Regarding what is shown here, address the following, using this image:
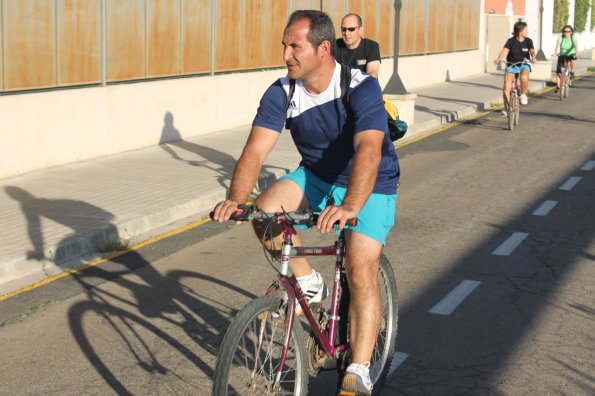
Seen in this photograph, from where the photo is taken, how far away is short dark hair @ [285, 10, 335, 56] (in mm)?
5137

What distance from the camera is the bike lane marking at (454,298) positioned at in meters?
7.58

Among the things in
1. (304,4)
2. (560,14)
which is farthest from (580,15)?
(304,4)

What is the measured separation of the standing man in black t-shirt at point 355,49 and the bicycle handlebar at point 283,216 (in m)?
7.88

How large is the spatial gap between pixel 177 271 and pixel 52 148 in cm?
574

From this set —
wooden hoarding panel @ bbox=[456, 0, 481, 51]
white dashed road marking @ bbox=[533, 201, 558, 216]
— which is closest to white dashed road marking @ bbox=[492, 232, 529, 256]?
white dashed road marking @ bbox=[533, 201, 558, 216]

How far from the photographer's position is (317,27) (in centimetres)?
514

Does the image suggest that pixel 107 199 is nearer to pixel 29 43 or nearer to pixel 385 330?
pixel 29 43

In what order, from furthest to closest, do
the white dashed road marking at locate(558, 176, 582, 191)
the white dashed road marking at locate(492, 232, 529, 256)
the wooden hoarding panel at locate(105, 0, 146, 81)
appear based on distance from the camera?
the wooden hoarding panel at locate(105, 0, 146, 81), the white dashed road marking at locate(558, 176, 582, 191), the white dashed road marking at locate(492, 232, 529, 256)

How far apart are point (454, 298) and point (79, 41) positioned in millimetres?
8538

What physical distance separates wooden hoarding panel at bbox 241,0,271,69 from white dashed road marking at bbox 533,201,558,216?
364 inches

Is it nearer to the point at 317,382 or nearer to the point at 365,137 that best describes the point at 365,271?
the point at 365,137

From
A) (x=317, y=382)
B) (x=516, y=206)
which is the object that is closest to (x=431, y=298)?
(x=317, y=382)

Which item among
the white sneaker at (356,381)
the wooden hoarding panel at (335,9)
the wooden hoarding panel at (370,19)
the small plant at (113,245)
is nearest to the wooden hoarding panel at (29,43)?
the small plant at (113,245)

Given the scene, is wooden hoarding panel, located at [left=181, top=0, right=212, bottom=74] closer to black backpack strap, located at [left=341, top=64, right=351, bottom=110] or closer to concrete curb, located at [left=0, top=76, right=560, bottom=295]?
concrete curb, located at [left=0, top=76, right=560, bottom=295]
